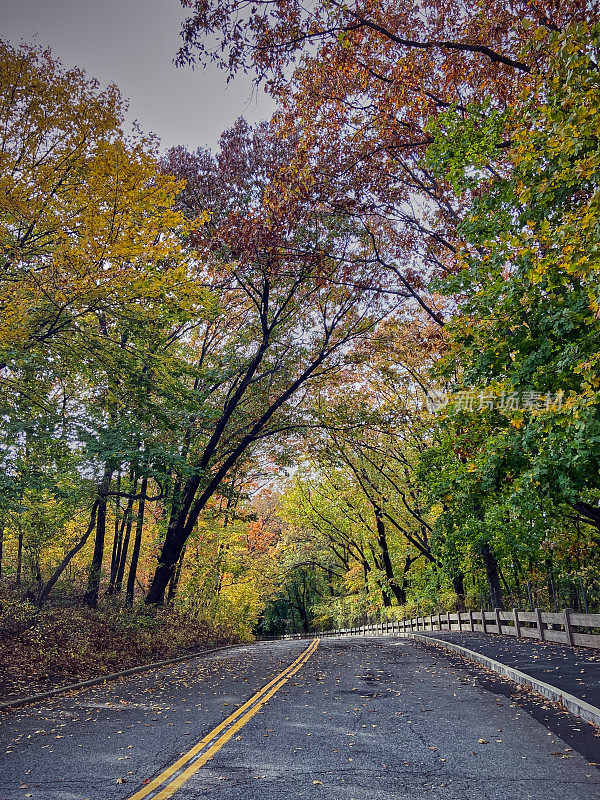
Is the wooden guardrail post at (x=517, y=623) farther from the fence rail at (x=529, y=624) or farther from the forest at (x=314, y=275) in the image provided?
the forest at (x=314, y=275)

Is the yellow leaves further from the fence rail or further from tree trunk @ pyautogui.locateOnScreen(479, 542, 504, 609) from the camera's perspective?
tree trunk @ pyautogui.locateOnScreen(479, 542, 504, 609)

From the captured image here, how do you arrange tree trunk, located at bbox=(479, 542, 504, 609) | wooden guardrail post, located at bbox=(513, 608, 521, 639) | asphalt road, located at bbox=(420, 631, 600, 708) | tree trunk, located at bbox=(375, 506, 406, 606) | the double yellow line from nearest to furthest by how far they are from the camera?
the double yellow line, asphalt road, located at bbox=(420, 631, 600, 708), wooden guardrail post, located at bbox=(513, 608, 521, 639), tree trunk, located at bbox=(479, 542, 504, 609), tree trunk, located at bbox=(375, 506, 406, 606)

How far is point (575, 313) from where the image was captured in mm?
8852

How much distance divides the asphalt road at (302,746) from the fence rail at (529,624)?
4.70 meters

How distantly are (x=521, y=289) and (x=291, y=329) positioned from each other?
12318 mm

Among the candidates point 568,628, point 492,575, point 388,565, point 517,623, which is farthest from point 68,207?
point 388,565

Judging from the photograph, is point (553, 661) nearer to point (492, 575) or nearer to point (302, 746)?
point (302, 746)

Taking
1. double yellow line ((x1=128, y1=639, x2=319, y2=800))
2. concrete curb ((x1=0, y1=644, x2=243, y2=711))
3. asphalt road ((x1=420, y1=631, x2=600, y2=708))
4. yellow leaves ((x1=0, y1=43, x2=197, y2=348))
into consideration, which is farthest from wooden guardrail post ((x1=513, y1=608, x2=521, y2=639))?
yellow leaves ((x1=0, y1=43, x2=197, y2=348))

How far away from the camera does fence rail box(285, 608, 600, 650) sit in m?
13.6

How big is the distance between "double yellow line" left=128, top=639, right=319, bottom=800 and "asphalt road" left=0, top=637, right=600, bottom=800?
0.04 meters

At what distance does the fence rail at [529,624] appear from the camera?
44.8 feet

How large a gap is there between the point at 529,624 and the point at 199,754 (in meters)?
16.1

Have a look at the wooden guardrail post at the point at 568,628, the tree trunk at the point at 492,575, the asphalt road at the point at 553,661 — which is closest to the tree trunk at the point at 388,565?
the tree trunk at the point at 492,575

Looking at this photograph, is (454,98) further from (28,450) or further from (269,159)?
(28,450)
